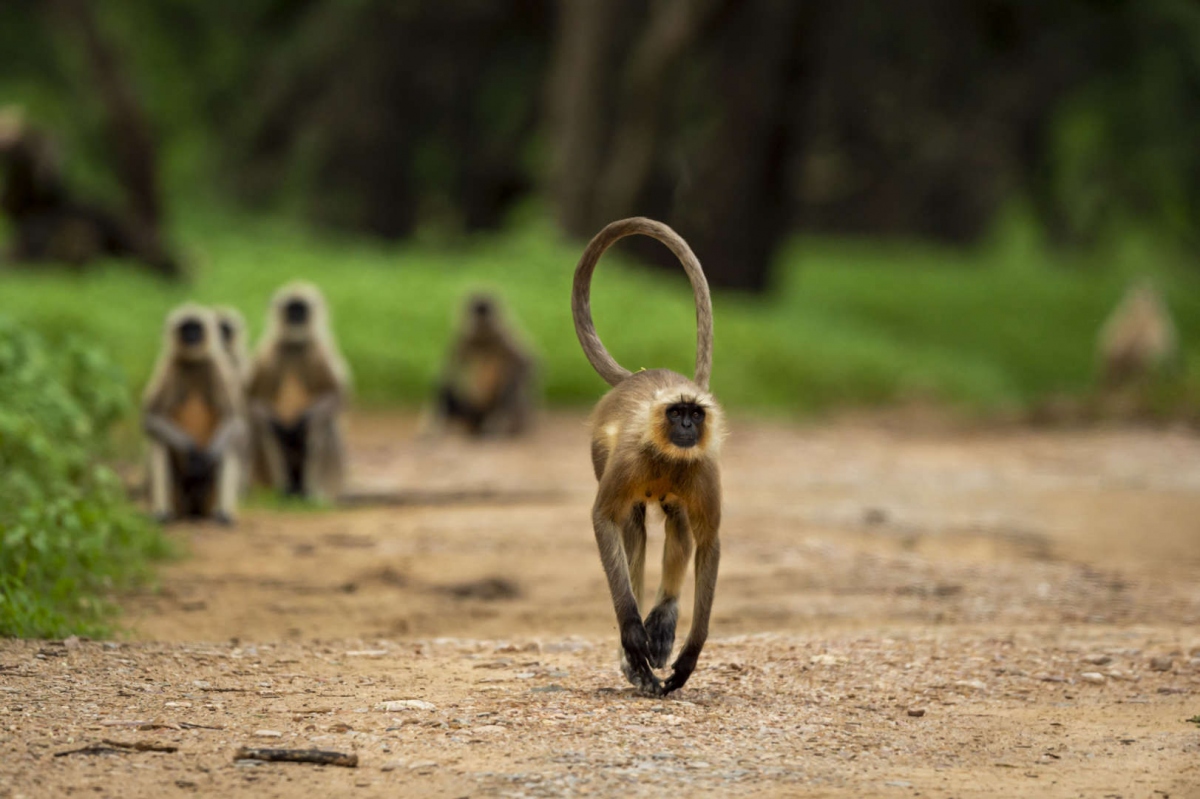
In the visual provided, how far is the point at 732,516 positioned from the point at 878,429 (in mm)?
6000

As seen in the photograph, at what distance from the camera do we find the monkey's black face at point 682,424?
475 cm

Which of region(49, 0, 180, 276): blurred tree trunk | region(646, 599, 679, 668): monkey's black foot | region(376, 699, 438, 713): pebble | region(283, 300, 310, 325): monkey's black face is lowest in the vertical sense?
region(376, 699, 438, 713): pebble

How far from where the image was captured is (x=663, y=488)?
4926 millimetres

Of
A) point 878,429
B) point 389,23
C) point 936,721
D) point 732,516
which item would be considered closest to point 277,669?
point 936,721

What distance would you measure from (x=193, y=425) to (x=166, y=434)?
281 millimetres

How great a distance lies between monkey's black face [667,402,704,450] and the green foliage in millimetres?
2241

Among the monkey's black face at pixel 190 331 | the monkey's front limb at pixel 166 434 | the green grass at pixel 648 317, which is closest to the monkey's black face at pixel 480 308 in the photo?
the green grass at pixel 648 317

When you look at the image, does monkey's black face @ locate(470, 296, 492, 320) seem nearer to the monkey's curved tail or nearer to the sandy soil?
the sandy soil

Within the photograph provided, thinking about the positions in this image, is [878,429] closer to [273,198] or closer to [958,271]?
[958,271]

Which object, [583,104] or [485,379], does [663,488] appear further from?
[583,104]

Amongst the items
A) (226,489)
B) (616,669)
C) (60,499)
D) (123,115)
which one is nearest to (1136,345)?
(226,489)

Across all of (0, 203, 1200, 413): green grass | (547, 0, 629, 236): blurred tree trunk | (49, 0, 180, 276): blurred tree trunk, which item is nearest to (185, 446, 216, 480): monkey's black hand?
(0, 203, 1200, 413): green grass

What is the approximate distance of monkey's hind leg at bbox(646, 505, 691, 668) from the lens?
5105 millimetres

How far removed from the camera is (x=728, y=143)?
20078mm
